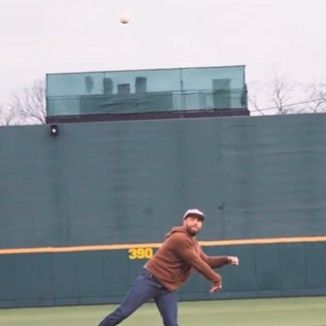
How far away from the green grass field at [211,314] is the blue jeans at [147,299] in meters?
4.25

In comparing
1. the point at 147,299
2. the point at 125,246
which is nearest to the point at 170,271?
the point at 147,299

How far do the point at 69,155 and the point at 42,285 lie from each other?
222 cm

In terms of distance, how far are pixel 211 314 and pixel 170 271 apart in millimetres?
5776

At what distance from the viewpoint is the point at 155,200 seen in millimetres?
17156

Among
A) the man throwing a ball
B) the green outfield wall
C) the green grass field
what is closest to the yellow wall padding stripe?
the green outfield wall

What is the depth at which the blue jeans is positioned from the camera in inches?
365

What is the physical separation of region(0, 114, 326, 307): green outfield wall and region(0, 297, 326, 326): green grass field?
483 mm

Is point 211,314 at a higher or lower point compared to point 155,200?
lower

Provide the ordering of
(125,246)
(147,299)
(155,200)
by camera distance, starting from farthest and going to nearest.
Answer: (155,200)
(125,246)
(147,299)

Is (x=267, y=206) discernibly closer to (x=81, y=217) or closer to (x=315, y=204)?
(x=315, y=204)

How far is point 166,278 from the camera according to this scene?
30.4 ft

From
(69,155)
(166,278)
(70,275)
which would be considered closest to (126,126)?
(69,155)

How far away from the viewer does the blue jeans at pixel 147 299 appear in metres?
9.27

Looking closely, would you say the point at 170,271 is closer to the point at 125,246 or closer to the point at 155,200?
the point at 125,246
